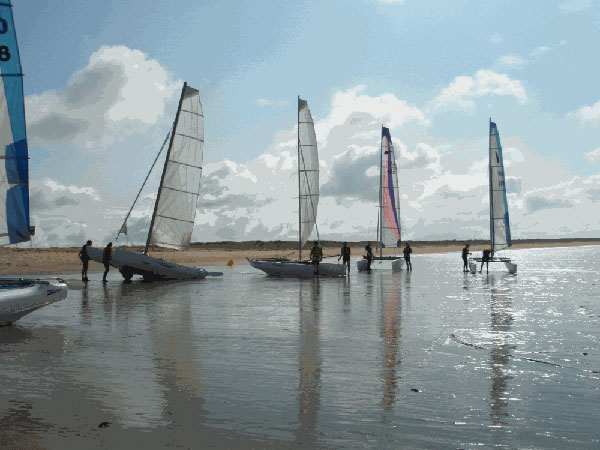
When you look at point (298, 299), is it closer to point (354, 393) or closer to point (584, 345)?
point (584, 345)

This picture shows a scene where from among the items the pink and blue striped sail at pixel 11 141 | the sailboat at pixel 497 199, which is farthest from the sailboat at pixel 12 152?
the sailboat at pixel 497 199

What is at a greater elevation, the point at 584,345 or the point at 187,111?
the point at 187,111

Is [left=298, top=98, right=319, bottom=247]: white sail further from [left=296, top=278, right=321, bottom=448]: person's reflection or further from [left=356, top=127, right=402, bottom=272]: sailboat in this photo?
[left=296, top=278, right=321, bottom=448]: person's reflection

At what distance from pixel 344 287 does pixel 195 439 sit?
2301 centimetres

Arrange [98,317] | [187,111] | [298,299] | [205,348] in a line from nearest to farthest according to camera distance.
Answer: [205,348] → [98,317] → [298,299] → [187,111]

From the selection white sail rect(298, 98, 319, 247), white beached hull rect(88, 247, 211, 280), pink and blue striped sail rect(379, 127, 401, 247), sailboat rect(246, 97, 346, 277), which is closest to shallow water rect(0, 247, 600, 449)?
white beached hull rect(88, 247, 211, 280)

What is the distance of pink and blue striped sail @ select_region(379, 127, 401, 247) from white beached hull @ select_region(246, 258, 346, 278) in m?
13.6

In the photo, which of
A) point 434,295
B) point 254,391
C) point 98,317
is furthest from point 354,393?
point 434,295

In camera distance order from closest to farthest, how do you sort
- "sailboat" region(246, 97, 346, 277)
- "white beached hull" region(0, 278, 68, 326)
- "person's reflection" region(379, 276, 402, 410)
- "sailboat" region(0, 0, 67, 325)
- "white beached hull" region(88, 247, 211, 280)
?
"person's reflection" region(379, 276, 402, 410) < "white beached hull" region(0, 278, 68, 326) < "sailboat" region(0, 0, 67, 325) < "white beached hull" region(88, 247, 211, 280) < "sailboat" region(246, 97, 346, 277)

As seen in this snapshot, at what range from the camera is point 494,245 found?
154 feet

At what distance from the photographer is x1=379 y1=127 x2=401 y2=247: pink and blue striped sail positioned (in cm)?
5053

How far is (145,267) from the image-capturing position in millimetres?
33250

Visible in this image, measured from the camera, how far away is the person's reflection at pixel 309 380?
21.2ft

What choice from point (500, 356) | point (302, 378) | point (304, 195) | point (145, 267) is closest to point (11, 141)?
point (302, 378)
